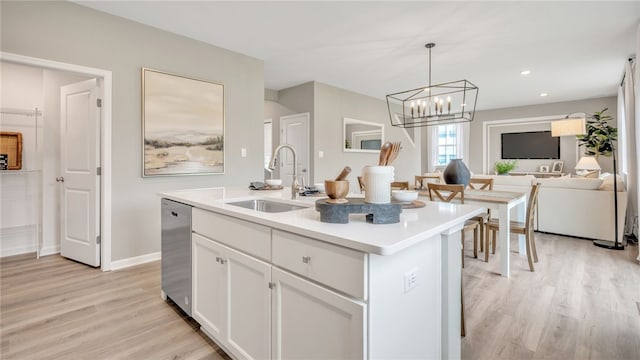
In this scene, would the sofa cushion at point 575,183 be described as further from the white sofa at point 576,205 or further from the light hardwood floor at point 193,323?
the light hardwood floor at point 193,323

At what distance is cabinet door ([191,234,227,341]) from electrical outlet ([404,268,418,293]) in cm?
96

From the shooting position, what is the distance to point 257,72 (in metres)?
4.32

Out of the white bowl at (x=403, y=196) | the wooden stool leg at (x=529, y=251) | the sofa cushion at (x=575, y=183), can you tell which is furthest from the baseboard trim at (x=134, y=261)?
the sofa cushion at (x=575, y=183)

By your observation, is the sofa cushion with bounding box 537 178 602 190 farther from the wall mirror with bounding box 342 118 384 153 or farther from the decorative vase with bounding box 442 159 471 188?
the wall mirror with bounding box 342 118 384 153

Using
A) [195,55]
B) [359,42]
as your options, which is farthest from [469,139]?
[195,55]

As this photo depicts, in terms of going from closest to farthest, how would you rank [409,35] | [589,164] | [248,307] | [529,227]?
[248,307]
[529,227]
[409,35]
[589,164]

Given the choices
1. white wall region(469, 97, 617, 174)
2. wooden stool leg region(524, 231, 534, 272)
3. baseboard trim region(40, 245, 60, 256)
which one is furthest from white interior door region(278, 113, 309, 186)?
white wall region(469, 97, 617, 174)

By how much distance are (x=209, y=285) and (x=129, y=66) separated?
2641 mm

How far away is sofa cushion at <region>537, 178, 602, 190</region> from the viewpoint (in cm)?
418

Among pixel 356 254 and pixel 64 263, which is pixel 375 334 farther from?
pixel 64 263

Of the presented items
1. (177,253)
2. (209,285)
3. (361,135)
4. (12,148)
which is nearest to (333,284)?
(209,285)

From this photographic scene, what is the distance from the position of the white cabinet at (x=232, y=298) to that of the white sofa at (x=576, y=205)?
441 cm

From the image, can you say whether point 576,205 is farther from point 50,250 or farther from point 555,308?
point 50,250

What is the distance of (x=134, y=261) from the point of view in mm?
3270
